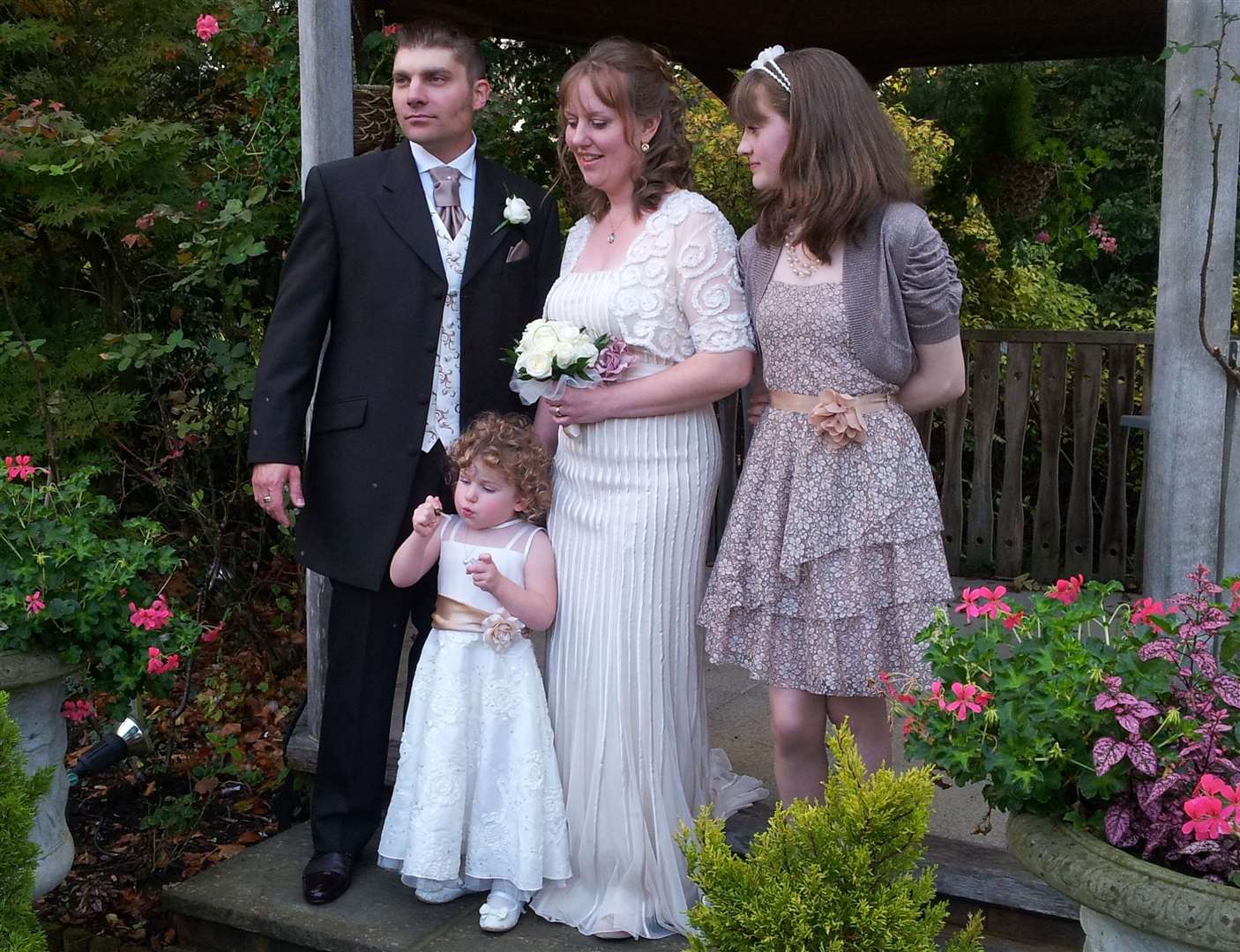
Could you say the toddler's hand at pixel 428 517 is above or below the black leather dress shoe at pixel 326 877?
above

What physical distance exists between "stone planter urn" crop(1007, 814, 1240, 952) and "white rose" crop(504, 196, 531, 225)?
1779 mm

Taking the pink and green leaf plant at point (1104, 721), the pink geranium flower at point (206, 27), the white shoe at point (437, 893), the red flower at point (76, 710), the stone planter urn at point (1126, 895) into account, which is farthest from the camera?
the pink geranium flower at point (206, 27)

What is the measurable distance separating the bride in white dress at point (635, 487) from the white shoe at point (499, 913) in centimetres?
6

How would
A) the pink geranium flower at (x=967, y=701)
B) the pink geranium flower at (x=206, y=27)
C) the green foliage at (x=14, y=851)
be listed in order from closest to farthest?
the pink geranium flower at (x=967, y=701)
the green foliage at (x=14, y=851)
the pink geranium flower at (x=206, y=27)

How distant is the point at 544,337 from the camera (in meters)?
2.75

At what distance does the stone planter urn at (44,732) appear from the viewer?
9.41 feet

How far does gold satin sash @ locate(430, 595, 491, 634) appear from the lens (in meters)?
2.99

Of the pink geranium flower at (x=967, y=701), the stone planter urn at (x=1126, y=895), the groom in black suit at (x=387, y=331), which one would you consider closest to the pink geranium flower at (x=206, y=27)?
the groom in black suit at (x=387, y=331)

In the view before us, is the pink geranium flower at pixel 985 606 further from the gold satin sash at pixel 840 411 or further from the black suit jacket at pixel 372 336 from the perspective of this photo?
the black suit jacket at pixel 372 336

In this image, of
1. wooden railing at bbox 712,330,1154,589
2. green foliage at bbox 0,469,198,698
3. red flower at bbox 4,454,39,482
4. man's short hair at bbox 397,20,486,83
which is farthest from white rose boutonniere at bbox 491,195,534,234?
wooden railing at bbox 712,330,1154,589

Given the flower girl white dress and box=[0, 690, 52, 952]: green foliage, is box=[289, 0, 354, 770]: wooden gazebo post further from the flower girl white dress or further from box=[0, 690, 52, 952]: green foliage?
box=[0, 690, 52, 952]: green foliage

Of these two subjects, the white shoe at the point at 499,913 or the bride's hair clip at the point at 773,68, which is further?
the white shoe at the point at 499,913

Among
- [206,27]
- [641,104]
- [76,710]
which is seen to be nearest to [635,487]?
[641,104]

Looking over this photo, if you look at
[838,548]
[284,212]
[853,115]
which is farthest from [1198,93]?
[284,212]
